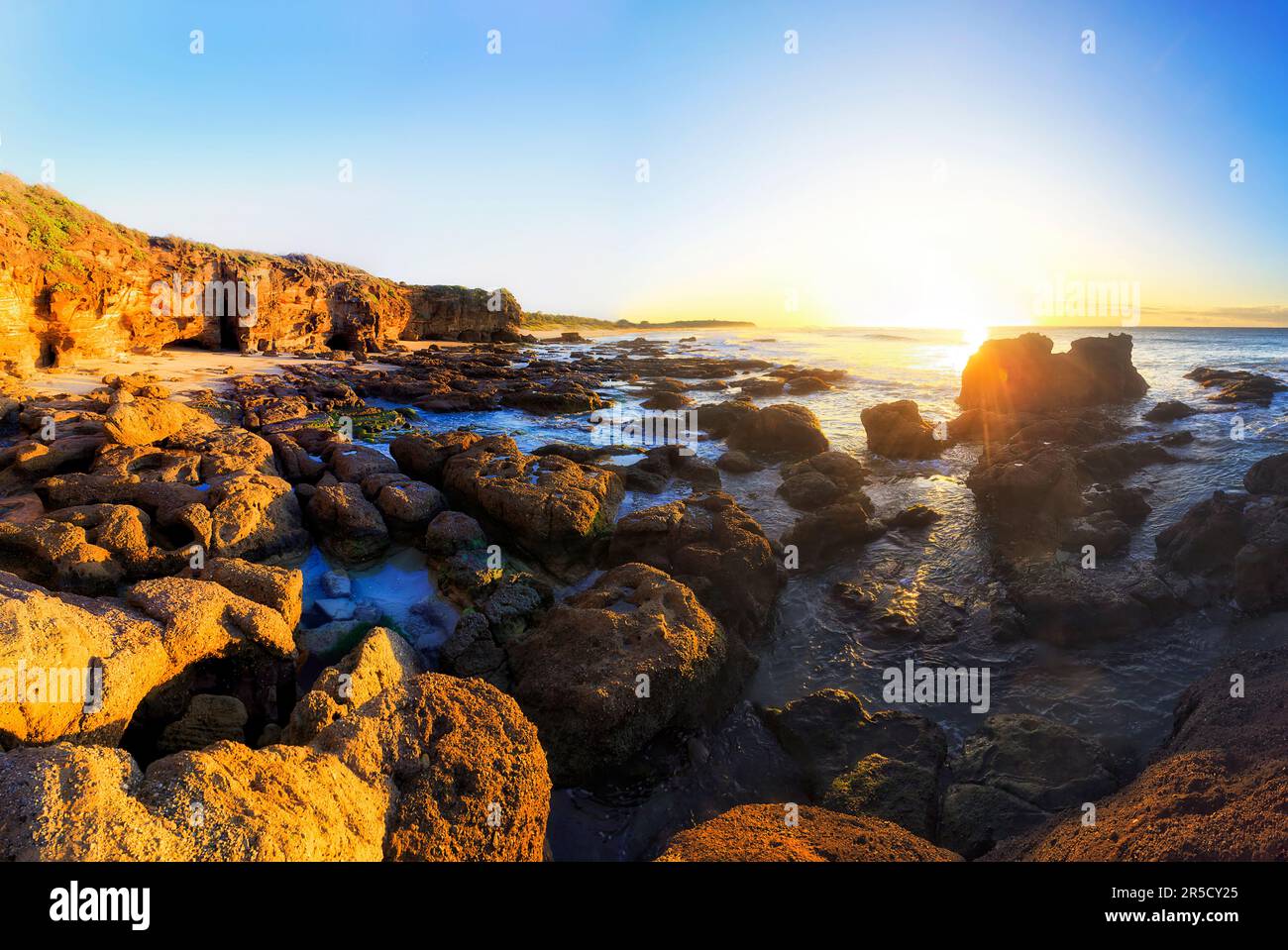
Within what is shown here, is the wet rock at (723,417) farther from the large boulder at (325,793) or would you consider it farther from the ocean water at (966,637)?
the large boulder at (325,793)

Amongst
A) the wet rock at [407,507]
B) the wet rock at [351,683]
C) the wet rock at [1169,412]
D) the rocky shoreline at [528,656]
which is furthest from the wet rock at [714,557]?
the wet rock at [1169,412]

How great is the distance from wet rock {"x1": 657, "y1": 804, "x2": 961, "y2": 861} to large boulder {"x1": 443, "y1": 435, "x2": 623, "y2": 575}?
19.7ft

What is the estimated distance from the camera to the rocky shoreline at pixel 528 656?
12.6 feet

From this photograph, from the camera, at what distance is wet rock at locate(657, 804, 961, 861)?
4172mm

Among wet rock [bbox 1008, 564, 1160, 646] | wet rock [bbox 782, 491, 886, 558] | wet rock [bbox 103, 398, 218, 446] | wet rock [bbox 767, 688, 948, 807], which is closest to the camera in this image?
wet rock [bbox 767, 688, 948, 807]

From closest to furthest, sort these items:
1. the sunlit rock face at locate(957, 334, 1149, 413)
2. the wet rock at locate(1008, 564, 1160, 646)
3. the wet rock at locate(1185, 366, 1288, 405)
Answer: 1. the wet rock at locate(1008, 564, 1160, 646)
2. the wet rock at locate(1185, 366, 1288, 405)
3. the sunlit rock face at locate(957, 334, 1149, 413)

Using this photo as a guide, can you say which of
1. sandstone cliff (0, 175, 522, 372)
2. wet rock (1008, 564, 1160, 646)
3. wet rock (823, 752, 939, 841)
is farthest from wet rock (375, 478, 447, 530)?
sandstone cliff (0, 175, 522, 372)

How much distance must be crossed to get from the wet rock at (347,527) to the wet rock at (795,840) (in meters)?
7.36

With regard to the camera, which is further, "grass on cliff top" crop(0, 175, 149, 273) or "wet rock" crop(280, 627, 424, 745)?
"grass on cliff top" crop(0, 175, 149, 273)

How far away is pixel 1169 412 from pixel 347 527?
26354 millimetres

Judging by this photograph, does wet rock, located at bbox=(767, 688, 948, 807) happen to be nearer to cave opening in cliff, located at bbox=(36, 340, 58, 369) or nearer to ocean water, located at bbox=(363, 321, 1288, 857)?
ocean water, located at bbox=(363, 321, 1288, 857)

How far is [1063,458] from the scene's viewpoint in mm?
13203
